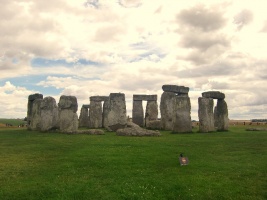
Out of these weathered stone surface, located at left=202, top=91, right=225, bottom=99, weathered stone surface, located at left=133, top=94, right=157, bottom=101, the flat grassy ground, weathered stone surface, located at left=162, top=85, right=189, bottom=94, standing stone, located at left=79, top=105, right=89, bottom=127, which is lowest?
the flat grassy ground

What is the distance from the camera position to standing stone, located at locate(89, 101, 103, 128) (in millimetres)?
36841

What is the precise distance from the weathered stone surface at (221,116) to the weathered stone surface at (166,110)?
445 cm

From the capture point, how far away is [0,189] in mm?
9750

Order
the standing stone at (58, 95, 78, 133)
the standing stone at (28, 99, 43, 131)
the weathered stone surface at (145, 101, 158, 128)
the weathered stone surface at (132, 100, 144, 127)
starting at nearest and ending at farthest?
1. the standing stone at (58, 95, 78, 133)
2. the standing stone at (28, 99, 43, 131)
3. the weathered stone surface at (145, 101, 158, 128)
4. the weathered stone surface at (132, 100, 144, 127)

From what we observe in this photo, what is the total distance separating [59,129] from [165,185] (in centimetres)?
1965

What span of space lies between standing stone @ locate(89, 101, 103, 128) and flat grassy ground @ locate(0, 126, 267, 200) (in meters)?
20.2

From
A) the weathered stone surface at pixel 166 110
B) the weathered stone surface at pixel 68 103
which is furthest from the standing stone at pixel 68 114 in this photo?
the weathered stone surface at pixel 166 110

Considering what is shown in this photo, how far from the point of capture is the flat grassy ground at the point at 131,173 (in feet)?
30.9

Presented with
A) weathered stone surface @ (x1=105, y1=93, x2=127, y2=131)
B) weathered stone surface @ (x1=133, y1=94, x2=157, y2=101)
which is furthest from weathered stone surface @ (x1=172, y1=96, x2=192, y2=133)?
weathered stone surface @ (x1=133, y1=94, x2=157, y2=101)

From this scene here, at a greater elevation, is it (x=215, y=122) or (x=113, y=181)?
(x=215, y=122)

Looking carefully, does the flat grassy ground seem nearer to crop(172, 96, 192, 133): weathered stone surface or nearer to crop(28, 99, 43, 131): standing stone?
crop(172, 96, 192, 133): weathered stone surface

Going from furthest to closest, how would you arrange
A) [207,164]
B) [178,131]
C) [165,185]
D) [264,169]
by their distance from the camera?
1. [178,131]
2. [207,164]
3. [264,169]
4. [165,185]

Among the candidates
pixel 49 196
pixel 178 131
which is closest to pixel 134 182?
pixel 49 196

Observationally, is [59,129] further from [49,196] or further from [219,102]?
[49,196]
